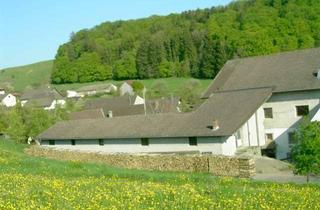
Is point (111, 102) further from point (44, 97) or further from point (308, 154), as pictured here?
point (308, 154)

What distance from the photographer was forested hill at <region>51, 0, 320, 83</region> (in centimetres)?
11362

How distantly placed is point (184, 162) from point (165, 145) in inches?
378

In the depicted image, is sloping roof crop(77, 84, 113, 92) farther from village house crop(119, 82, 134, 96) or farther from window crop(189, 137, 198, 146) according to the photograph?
window crop(189, 137, 198, 146)

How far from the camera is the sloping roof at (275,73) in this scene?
4478cm

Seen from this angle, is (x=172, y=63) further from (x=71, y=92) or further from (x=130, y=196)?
(x=130, y=196)

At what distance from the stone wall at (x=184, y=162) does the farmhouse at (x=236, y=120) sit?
650 cm

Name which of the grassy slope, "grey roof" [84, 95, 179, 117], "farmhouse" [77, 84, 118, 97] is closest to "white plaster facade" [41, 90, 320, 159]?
"grey roof" [84, 95, 179, 117]

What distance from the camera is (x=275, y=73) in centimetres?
4853

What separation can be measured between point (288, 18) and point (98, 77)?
62.0 meters

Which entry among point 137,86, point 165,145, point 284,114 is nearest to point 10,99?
point 137,86

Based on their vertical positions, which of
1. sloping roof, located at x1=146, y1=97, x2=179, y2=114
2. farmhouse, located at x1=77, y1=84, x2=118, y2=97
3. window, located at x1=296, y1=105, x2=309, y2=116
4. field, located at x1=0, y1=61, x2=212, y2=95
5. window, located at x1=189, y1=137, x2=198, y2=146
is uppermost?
field, located at x1=0, y1=61, x2=212, y2=95

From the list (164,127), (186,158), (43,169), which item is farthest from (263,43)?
(43,169)

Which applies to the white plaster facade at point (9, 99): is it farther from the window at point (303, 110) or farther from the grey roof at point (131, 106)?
the window at point (303, 110)

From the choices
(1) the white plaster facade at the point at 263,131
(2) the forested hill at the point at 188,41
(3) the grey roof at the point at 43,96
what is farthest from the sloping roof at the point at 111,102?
(1) the white plaster facade at the point at 263,131
